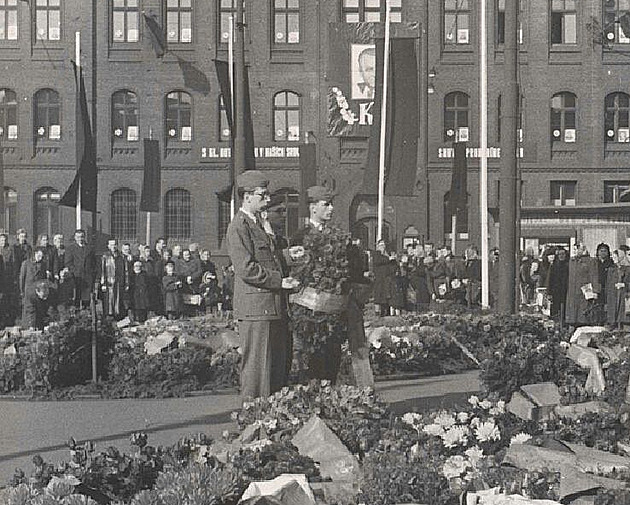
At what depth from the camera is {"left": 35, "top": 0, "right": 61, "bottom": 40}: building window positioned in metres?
26.0

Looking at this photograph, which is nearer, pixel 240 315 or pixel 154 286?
pixel 240 315

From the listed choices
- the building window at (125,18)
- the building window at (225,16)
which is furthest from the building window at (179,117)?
the building window at (125,18)

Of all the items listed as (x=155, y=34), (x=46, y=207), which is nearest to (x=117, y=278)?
(x=46, y=207)

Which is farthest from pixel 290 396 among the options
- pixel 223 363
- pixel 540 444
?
pixel 223 363

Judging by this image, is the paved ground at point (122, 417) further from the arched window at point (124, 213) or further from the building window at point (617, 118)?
the building window at point (617, 118)

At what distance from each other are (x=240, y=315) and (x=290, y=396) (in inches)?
36.2

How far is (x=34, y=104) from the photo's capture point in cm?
2928

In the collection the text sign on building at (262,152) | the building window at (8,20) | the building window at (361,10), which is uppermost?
the building window at (361,10)

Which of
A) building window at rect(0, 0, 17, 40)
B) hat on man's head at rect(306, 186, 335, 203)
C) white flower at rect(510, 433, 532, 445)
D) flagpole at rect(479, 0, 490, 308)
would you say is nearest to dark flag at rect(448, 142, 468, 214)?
flagpole at rect(479, 0, 490, 308)

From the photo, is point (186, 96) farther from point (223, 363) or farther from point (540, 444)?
Result: point (540, 444)

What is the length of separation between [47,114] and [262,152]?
5.48m

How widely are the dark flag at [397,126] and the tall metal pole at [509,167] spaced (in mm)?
5538

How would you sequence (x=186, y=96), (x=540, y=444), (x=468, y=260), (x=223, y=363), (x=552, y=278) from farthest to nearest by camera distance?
(x=186, y=96), (x=468, y=260), (x=552, y=278), (x=223, y=363), (x=540, y=444)

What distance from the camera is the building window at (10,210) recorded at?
27.5 metres
